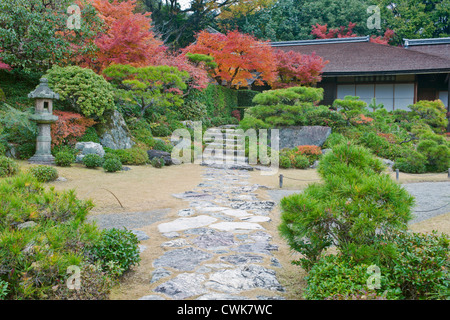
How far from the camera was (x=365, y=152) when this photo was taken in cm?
347

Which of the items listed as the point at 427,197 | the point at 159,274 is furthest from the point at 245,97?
the point at 159,274

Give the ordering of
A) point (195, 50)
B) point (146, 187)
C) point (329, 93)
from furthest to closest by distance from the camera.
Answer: point (329, 93), point (195, 50), point (146, 187)

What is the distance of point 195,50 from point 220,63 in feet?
4.72

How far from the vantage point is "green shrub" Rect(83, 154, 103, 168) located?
9492mm

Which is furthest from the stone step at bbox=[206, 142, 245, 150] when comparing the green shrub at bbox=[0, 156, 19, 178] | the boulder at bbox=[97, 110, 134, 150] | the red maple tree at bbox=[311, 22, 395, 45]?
the red maple tree at bbox=[311, 22, 395, 45]

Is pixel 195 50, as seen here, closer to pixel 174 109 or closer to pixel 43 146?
pixel 174 109

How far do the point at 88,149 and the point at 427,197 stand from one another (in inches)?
332

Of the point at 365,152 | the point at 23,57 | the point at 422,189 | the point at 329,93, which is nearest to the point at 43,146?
the point at 23,57

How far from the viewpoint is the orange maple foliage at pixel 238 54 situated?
57.9 ft

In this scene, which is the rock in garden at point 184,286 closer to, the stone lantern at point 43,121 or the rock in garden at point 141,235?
the rock in garden at point 141,235

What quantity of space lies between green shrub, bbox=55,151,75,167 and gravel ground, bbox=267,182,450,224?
5.10m

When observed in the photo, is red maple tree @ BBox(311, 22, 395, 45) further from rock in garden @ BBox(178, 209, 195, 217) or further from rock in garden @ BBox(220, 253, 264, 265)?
rock in garden @ BBox(220, 253, 264, 265)

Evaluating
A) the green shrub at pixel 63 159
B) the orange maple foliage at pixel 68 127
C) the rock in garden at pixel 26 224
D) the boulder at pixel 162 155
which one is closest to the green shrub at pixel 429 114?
the boulder at pixel 162 155
